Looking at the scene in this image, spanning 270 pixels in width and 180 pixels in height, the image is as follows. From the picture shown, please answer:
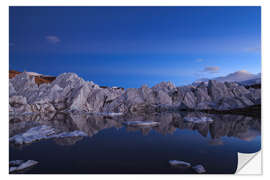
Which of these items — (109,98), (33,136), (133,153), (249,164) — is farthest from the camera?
(109,98)

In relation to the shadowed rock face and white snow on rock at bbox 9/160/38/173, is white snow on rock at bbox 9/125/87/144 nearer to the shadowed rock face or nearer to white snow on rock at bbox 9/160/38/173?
white snow on rock at bbox 9/160/38/173

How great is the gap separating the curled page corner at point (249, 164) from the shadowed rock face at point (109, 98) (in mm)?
9793

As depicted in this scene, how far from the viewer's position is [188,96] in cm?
1739

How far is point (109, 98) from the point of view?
1647 cm

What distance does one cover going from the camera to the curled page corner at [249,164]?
11.4 feet

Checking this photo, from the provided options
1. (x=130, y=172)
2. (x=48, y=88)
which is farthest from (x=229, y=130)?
(x=48, y=88)

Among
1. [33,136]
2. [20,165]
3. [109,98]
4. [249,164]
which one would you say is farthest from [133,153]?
[109,98]

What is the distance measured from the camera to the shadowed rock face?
13.7 m

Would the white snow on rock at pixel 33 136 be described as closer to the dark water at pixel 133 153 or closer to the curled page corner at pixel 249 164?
the dark water at pixel 133 153

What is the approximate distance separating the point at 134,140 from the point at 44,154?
273 cm

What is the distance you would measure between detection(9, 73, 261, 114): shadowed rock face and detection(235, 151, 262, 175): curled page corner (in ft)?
32.1

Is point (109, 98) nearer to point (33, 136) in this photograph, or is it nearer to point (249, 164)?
point (33, 136)

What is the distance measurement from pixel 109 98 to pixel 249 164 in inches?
538

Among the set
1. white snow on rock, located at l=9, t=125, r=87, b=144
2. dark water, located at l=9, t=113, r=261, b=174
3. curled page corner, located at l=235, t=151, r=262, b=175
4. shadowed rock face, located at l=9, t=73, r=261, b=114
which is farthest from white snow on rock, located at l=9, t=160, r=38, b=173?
Answer: shadowed rock face, located at l=9, t=73, r=261, b=114
